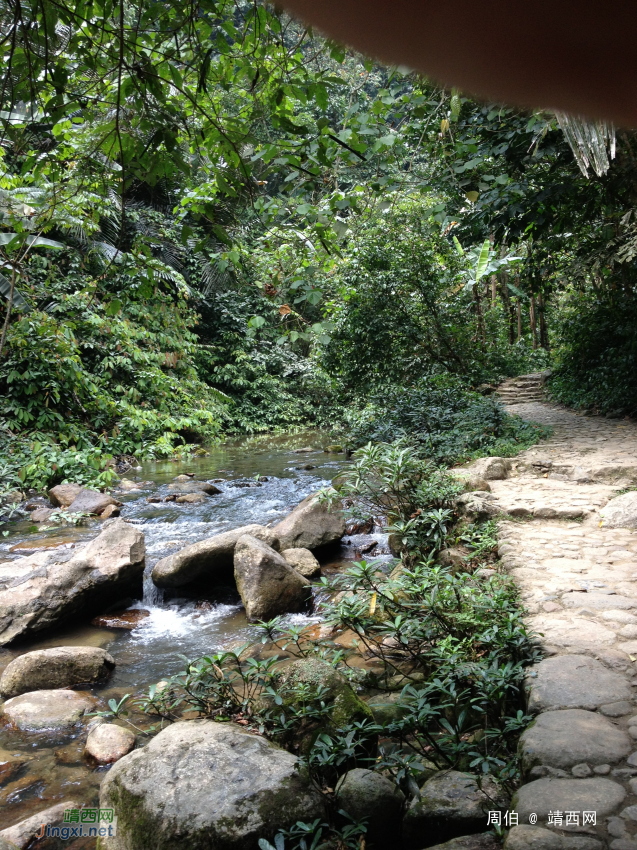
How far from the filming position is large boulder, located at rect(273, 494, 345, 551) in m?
6.04

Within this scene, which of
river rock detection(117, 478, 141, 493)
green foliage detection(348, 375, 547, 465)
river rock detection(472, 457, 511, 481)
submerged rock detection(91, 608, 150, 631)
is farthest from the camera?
river rock detection(117, 478, 141, 493)

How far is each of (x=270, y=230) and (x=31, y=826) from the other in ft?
11.1

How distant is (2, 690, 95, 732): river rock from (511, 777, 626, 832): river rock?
9.41 ft

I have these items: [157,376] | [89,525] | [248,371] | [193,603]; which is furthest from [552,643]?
[248,371]

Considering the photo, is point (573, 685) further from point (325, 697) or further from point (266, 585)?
point (266, 585)

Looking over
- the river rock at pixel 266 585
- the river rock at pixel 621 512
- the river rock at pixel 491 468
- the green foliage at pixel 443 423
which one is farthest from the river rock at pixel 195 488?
the river rock at pixel 621 512

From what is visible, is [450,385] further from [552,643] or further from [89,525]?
[552,643]

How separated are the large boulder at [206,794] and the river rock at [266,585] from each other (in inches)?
89.9

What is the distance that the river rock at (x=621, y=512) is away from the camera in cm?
461

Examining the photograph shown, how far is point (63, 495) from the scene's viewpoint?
8516 millimetres

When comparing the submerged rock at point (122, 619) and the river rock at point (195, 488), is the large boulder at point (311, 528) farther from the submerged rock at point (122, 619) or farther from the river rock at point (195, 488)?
the river rock at point (195, 488)

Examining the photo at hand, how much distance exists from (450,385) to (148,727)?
822 centimetres

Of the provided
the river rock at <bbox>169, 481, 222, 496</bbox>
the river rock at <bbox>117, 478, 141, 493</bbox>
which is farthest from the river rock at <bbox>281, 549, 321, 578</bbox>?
the river rock at <bbox>117, 478, 141, 493</bbox>

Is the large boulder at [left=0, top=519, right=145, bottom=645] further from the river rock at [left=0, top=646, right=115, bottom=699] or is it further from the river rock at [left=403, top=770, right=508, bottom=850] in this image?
the river rock at [left=403, top=770, right=508, bottom=850]
